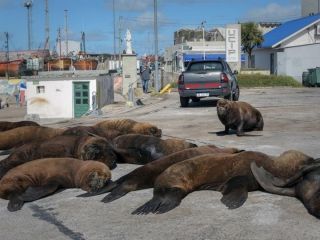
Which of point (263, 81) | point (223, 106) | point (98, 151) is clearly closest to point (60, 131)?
point (98, 151)

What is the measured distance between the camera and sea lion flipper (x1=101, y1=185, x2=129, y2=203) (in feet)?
23.6

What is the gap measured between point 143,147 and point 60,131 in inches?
93.9

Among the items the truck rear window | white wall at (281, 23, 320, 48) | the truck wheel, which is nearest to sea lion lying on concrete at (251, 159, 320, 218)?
the truck rear window

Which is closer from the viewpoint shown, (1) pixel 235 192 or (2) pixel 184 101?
(1) pixel 235 192

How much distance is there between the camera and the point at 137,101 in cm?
2722

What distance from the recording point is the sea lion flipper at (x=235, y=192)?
6586 millimetres

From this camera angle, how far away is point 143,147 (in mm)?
9195

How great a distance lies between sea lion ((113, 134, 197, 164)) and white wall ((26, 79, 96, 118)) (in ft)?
85.8

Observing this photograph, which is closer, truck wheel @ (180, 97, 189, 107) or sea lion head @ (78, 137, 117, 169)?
sea lion head @ (78, 137, 117, 169)

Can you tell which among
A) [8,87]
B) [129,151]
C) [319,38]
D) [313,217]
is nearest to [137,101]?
[129,151]

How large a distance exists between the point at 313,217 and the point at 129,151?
13.1 ft

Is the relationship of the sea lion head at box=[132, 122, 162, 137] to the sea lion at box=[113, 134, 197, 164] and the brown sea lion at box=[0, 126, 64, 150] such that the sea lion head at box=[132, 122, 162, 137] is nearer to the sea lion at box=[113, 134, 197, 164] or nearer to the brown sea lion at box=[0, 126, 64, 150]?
the sea lion at box=[113, 134, 197, 164]

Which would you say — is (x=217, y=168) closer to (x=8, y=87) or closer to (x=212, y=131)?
(x=212, y=131)

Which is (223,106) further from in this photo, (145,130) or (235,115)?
(145,130)
